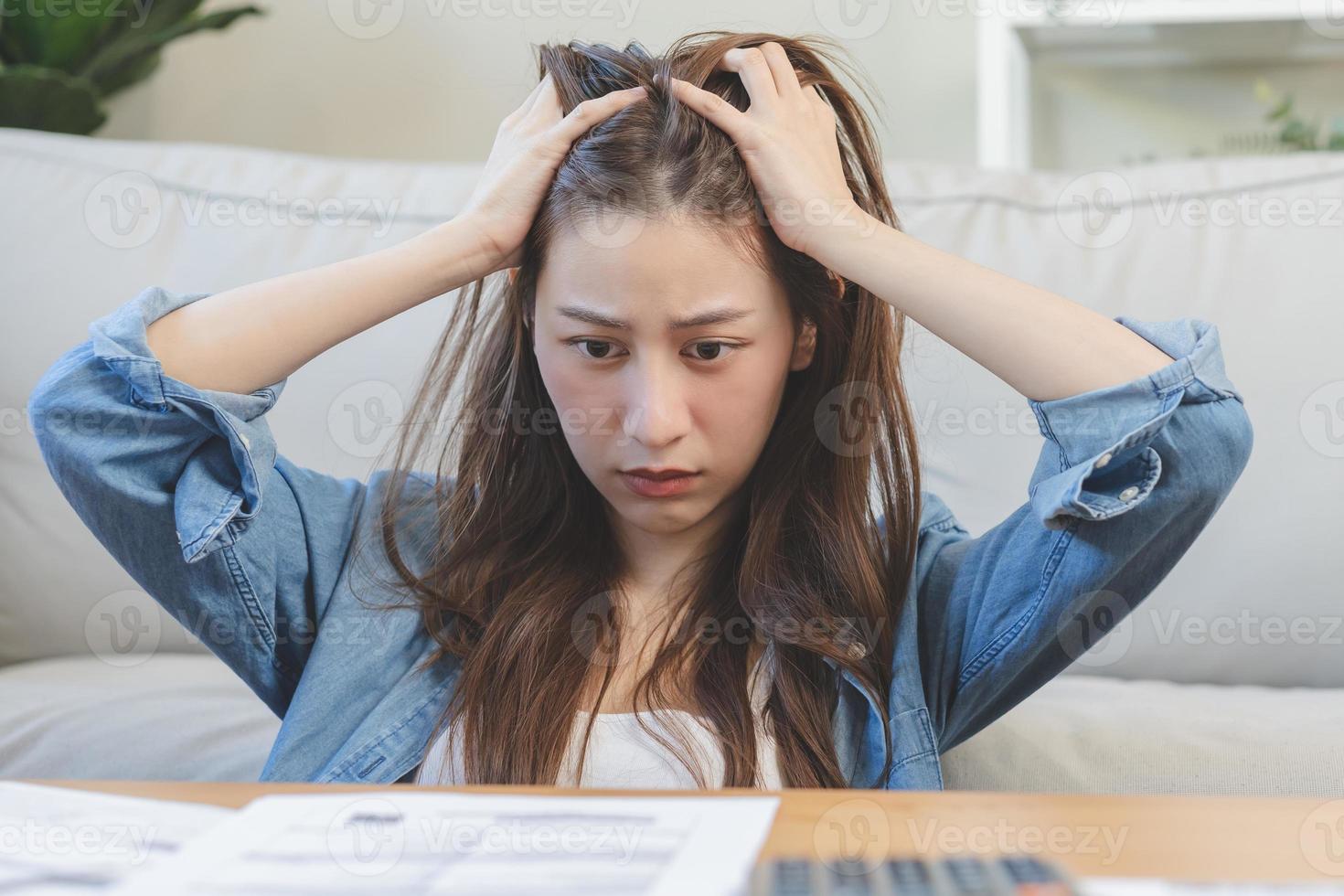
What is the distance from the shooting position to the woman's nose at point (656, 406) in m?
0.78

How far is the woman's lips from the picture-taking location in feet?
2.79

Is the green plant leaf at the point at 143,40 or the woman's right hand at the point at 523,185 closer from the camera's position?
the woman's right hand at the point at 523,185

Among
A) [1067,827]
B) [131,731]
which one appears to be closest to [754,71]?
[1067,827]

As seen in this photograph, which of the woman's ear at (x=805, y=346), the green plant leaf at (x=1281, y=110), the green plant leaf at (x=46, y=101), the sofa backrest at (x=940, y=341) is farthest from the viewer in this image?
the green plant leaf at (x=1281, y=110)

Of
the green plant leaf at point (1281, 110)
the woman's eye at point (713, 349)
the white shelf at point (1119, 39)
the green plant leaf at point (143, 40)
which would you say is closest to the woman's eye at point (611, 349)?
the woman's eye at point (713, 349)

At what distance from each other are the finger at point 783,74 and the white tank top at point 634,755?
424 millimetres

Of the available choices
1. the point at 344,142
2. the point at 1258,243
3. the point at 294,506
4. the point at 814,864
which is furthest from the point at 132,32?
the point at 814,864

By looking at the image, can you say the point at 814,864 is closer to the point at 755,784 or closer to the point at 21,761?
the point at 755,784

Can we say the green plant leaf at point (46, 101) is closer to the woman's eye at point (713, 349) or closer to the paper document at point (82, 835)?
the woman's eye at point (713, 349)

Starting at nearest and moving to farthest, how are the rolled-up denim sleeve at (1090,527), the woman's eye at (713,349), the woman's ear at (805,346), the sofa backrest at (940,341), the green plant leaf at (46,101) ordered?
the rolled-up denim sleeve at (1090,527), the woman's eye at (713,349), the woman's ear at (805,346), the sofa backrest at (940,341), the green plant leaf at (46,101)

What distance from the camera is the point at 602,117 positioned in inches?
34.0

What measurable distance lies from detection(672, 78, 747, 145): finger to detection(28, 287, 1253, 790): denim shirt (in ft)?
0.92

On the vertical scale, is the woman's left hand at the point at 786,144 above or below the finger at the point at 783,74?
below

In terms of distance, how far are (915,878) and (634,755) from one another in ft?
1.51
